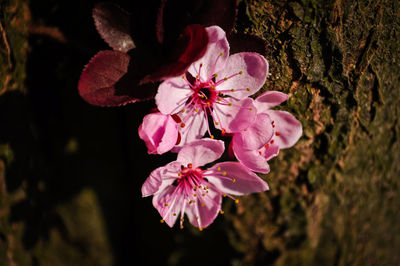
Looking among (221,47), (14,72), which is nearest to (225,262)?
(221,47)

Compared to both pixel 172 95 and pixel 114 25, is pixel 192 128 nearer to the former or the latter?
pixel 172 95

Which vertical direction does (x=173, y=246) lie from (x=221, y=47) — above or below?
below

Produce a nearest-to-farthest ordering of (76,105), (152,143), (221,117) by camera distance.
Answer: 1. (152,143)
2. (221,117)
3. (76,105)

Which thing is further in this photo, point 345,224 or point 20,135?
point 345,224

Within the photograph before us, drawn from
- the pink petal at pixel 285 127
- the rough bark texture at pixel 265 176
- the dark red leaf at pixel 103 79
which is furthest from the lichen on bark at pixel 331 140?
the dark red leaf at pixel 103 79

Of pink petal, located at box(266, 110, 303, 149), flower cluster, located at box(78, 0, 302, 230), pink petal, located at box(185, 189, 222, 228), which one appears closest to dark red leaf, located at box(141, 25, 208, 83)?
flower cluster, located at box(78, 0, 302, 230)

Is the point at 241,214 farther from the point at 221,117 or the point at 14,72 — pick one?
the point at 14,72

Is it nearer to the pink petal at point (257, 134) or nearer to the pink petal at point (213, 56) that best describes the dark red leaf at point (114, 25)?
the pink petal at point (213, 56)
